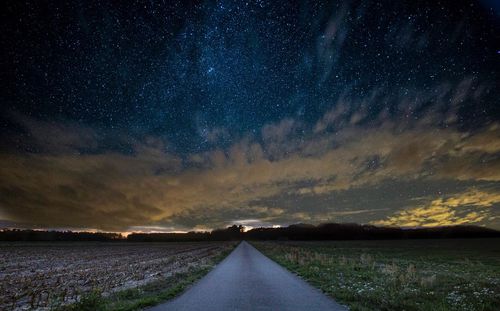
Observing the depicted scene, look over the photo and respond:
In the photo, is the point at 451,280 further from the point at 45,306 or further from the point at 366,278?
the point at 45,306

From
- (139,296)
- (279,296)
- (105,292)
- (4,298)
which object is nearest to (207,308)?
(279,296)

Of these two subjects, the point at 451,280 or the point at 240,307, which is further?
the point at 451,280

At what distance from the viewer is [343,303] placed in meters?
10.3

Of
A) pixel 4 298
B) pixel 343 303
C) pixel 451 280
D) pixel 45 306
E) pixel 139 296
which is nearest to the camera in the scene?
pixel 343 303

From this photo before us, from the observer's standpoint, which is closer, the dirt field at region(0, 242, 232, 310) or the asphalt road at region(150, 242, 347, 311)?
the asphalt road at region(150, 242, 347, 311)

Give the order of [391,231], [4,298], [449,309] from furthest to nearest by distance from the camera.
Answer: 1. [391,231]
2. [4,298]
3. [449,309]

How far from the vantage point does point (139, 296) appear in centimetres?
1217

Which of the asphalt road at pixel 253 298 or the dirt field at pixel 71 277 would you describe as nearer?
the asphalt road at pixel 253 298

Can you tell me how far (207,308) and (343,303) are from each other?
14.1 ft

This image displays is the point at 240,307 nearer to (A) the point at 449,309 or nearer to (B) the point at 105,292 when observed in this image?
(A) the point at 449,309

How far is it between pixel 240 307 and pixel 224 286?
4.62 metres

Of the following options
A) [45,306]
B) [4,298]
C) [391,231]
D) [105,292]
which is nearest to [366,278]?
[105,292]

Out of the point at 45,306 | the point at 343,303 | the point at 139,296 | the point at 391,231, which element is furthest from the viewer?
the point at 391,231

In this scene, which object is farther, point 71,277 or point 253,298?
point 71,277
